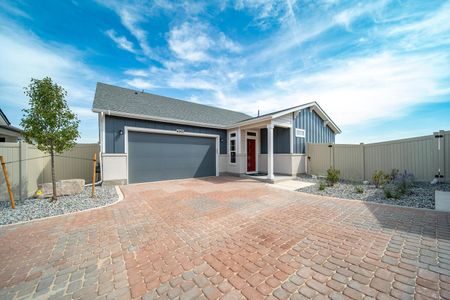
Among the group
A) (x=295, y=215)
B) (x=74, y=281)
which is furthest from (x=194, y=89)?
(x=74, y=281)

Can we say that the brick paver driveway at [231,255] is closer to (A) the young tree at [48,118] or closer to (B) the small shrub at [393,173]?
(A) the young tree at [48,118]

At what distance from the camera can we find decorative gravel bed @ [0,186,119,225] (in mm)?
4297

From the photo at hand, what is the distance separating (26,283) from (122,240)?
117 centimetres

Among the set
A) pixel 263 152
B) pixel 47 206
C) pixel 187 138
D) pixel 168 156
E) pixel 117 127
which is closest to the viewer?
pixel 47 206

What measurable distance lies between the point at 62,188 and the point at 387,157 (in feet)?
42.8

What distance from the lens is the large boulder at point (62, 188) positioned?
5.83 meters

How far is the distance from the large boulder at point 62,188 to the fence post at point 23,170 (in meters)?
0.34

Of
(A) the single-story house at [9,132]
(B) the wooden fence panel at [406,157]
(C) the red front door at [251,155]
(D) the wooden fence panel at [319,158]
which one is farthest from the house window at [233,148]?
(A) the single-story house at [9,132]

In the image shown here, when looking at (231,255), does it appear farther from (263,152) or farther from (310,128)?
(310,128)

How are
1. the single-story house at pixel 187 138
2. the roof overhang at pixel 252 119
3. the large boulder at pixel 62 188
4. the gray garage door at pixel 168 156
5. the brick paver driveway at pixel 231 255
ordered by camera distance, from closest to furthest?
1. the brick paver driveway at pixel 231 255
2. the large boulder at pixel 62 188
3. the roof overhang at pixel 252 119
4. the single-story house at pixel 187 138
5. the gray garage door at pixel 168 156

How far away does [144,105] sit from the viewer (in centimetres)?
991

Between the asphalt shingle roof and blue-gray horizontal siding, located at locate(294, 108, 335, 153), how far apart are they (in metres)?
4.78

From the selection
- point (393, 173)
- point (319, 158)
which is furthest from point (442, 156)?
point (319, 158)

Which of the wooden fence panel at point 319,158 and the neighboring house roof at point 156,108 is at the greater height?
the neighboring house roof at point 156,108
